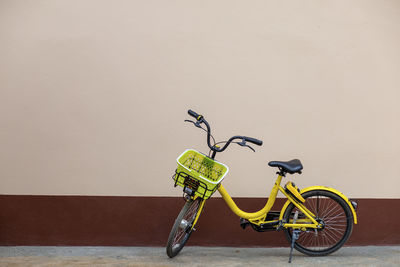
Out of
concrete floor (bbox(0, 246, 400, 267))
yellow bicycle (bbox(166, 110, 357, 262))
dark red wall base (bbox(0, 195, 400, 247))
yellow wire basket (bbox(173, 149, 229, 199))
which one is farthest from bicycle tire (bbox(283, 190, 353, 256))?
yellow wire basket (bbox(173, 149, 229, 199))

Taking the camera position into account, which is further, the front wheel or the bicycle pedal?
the bicycle pedal

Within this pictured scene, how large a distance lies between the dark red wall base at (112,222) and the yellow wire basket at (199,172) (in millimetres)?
702

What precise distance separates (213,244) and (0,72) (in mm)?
2908

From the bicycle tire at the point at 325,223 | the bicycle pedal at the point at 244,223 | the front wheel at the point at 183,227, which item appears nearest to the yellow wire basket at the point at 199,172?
the front wheel at the point at 183,227

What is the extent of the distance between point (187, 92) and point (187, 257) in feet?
5.64

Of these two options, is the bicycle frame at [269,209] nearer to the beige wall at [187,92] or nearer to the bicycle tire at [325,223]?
the bicycle tire at [325,223]

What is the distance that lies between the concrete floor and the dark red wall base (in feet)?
0.29

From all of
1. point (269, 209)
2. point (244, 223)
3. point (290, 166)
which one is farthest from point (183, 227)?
point (290, 166)

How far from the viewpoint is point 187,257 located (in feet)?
15.6

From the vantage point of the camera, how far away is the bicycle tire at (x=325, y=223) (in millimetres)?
4750

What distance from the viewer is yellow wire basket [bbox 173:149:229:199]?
14.4ft

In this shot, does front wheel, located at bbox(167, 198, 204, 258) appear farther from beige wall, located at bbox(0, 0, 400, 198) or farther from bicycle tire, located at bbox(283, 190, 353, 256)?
bicycle tire, located at bbox(283, 190, 353, 256)

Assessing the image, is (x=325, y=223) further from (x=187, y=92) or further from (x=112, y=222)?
(x=112, y=222)

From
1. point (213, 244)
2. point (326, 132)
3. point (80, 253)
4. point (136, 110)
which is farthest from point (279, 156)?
point (80, 253)
